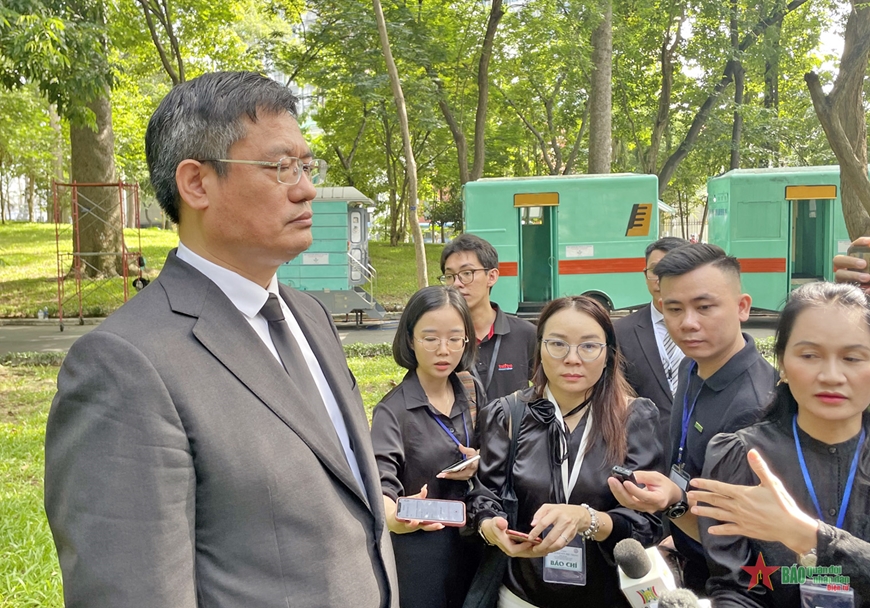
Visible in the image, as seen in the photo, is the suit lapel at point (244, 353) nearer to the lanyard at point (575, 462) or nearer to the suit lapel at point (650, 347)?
the lanyard at point (575, 462)

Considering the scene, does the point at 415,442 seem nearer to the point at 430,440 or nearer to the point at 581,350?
the point at 430,440

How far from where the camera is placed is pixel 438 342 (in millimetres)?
2967

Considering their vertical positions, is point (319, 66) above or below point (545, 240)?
above

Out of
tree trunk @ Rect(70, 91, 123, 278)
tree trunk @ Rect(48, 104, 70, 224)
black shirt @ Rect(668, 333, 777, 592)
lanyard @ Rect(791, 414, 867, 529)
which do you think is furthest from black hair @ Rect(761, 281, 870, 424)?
tree trunk @ Rect(48, 104, 70, 224)

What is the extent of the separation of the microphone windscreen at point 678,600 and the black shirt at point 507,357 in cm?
199

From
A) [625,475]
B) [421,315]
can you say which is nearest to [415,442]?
[421,315]

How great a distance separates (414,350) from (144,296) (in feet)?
5.31

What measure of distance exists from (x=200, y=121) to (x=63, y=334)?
1294cm

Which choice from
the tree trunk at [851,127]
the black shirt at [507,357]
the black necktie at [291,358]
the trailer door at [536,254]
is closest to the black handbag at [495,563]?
the black necktie at [291,358]

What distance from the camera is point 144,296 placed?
1.53 meters

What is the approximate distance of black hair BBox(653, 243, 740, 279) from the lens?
9.06 feet

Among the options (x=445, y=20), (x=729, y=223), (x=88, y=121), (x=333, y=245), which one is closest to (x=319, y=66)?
(x=445, y=20)

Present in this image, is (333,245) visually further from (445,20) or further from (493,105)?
(493,105)

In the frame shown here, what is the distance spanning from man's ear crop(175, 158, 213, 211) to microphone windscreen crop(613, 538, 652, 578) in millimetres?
1311
